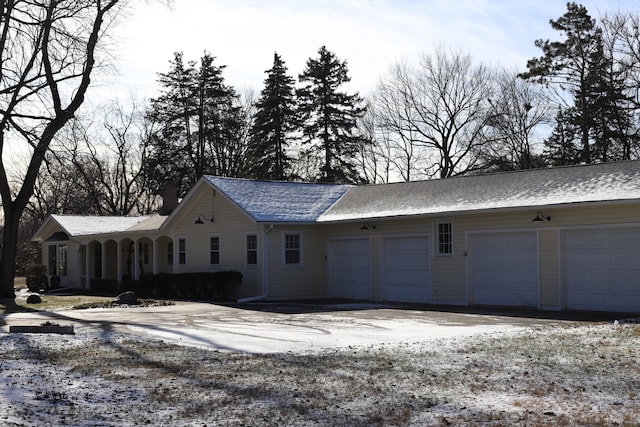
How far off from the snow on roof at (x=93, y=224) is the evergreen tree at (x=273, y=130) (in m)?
12.4

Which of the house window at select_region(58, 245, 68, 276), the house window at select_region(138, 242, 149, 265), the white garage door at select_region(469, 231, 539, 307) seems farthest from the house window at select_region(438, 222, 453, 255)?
the house window at select_region(58, 245, 68, 276)

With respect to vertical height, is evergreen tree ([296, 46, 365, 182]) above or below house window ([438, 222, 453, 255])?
above

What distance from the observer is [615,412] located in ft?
24.8

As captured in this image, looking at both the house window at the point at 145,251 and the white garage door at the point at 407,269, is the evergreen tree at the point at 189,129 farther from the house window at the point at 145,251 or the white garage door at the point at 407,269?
the white garage door at the point at 407,269

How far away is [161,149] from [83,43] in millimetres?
27049

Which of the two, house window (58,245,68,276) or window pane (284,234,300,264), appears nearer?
window pane (284,234,300,264)

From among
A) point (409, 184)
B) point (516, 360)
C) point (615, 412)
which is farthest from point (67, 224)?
point (615, 412)

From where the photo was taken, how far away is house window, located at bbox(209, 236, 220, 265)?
27.8 m

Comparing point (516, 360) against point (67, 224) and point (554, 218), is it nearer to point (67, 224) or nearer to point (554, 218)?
point (554, 218)

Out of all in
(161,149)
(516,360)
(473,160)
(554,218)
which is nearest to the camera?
(516,360)

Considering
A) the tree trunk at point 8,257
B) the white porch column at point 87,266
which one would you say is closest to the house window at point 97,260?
the white porch column at point 87,266

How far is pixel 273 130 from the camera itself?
5200cm

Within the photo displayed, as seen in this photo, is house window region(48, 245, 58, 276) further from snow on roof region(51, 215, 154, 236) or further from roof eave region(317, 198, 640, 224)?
roof eave region(317, 198, 640, 224)

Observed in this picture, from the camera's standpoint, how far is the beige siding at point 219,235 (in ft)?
85.5
